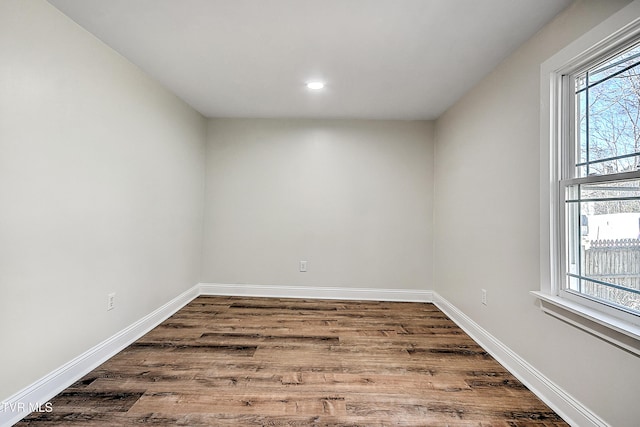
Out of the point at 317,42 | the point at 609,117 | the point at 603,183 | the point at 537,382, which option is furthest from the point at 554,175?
the point at 317,42

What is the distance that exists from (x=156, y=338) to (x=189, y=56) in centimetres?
231

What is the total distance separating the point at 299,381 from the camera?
1904 mm

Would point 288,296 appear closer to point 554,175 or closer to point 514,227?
point 514,227

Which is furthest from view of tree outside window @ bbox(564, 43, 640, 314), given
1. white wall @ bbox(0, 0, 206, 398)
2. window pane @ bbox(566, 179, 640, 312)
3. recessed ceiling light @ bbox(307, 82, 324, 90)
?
white wall @ bbox(0, 0, 206, 398)

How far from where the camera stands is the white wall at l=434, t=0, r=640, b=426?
56.3 inches

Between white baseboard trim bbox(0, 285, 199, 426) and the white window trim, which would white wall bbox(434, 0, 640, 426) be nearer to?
the white window trim

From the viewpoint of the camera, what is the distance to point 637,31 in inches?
52.4

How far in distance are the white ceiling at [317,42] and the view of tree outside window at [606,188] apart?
0.53 meters

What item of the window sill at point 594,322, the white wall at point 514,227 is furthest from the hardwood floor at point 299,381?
the window sill at point 594,322

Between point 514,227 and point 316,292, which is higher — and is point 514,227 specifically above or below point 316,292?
above

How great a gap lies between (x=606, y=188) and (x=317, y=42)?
6.18 feet

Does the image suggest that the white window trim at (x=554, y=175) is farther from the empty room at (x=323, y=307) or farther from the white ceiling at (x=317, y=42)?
the white ceiling at (x=317, y=42)

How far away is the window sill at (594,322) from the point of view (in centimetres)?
127

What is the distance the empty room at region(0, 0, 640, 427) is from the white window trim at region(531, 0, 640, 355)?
0.01 m
